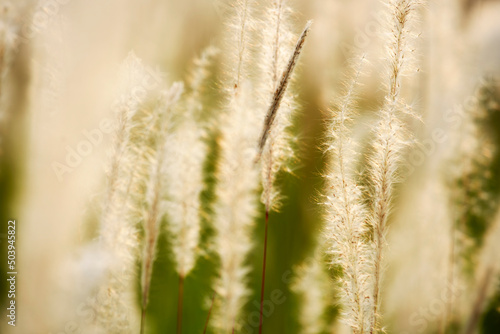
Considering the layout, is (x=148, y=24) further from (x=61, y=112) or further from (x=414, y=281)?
(x=414, y=281)

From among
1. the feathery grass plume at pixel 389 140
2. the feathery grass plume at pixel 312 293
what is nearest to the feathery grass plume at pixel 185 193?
the feathery grass plume at pixel 312 293

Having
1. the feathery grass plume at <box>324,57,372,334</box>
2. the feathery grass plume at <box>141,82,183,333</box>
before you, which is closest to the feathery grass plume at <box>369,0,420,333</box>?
the feathery grass plume at <box>324,57,372,334</box>

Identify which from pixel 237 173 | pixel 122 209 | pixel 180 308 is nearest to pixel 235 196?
pixel 237 173

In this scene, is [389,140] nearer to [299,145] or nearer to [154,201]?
[299,145]

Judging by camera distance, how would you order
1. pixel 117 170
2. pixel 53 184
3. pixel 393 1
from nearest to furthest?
pixel 393 1, pixel 117 170, pixel 53 184

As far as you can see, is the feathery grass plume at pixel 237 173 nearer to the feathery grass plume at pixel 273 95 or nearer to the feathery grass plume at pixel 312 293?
the feathery grass plume at pixel 273 95

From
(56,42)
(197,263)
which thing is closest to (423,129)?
(197,263)

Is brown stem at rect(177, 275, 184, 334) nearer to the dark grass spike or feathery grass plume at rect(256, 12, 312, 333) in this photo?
feathery grass plume at rect(256, 12, 312, 333)
